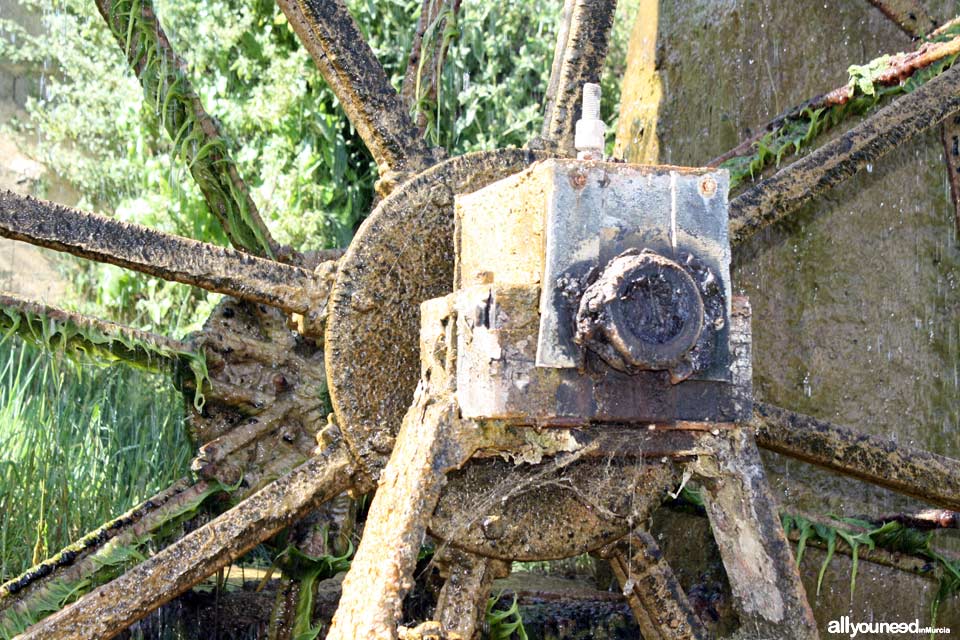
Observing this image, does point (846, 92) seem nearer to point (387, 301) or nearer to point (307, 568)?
point (387, 301)

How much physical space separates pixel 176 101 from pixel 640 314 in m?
2.46

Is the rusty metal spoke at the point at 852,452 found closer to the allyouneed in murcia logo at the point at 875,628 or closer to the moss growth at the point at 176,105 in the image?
the allyouneed in murcia logo at the point at 875,628

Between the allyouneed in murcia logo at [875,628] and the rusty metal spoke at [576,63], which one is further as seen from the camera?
the allyouneed in murcia logo at [875,628]

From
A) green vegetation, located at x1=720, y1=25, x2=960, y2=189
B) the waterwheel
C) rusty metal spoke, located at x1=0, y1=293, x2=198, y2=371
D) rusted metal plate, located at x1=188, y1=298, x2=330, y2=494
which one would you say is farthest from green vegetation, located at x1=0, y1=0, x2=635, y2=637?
green vegetation, located at x1=720, y1=25, x2=960, y2=189

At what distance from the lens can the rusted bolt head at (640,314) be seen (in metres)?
3.05

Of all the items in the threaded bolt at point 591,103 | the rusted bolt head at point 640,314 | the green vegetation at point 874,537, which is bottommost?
the green vegetation at point 874,537

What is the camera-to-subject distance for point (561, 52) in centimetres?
475

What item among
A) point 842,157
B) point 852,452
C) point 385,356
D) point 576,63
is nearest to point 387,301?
point 385,356

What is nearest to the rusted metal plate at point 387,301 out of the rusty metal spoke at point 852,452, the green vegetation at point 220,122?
the rusty metal spoke at point 852,452

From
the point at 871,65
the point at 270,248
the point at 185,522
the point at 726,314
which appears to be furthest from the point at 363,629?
the point at 871,65

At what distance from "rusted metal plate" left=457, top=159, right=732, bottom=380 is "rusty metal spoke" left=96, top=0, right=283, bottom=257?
1.84 m

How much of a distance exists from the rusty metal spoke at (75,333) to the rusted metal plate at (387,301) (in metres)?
1.06

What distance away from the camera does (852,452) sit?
4312mm

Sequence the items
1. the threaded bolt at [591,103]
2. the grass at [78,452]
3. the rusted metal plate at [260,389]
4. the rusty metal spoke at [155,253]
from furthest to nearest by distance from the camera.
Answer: the rusted metal plate at [260,389] → the grass at [78,452] → the rusty metal spoke at [155,253] → the threaded bolt at [591,103]
